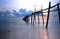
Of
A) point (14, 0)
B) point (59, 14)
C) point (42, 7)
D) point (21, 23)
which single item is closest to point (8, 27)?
point (21, 23)

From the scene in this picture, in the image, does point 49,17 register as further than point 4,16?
Yes

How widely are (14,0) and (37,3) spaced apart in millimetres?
689

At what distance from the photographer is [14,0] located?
17.1ft

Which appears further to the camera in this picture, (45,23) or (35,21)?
(35,21)

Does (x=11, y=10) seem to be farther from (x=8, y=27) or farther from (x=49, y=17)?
(x=49, y=17)

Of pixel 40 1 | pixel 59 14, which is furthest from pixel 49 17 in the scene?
pixel 40 1

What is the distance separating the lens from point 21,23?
5.69 meters

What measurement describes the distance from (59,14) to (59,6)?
27 centimetres

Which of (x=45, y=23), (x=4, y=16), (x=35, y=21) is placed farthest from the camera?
(x=35, y=21)

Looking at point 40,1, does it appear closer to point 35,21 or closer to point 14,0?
point 14,0

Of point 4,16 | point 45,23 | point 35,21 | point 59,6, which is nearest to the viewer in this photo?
point 4,16

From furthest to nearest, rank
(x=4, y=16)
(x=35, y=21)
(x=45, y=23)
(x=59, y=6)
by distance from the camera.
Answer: (x=35, y=21)
(x=45, y=23)
(x=59, y=6)
(x=4, y=16)

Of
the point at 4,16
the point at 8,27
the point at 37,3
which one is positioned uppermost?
the point at 37,3

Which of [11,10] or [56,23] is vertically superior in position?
[11,10]
